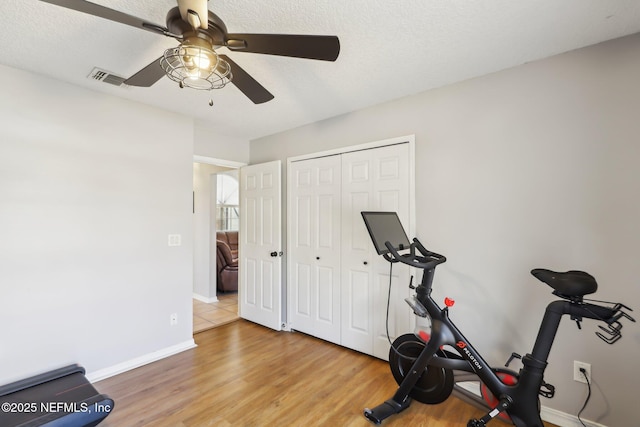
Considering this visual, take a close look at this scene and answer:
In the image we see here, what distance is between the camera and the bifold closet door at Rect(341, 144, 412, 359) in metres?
2.58

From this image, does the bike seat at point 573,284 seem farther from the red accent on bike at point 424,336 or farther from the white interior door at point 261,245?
the white interior door at point 261,245

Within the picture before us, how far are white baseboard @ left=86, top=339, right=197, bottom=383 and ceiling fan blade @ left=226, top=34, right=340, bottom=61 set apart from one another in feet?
9.15

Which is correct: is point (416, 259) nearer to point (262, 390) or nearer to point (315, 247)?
point (315, 247)

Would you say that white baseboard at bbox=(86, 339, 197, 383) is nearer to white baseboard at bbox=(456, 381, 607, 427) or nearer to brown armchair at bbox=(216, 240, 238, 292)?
brown armchair at bbox=(216, 240, 238, 292)

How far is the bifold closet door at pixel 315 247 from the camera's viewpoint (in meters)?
3.04

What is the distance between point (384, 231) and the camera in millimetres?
2027

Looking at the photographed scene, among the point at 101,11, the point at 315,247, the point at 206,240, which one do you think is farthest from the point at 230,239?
the point at 101,11

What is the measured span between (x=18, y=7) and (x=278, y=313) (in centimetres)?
316

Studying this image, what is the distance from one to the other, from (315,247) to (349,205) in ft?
2.13

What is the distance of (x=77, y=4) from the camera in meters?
1.09

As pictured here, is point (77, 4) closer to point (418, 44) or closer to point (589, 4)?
point (418, 44)

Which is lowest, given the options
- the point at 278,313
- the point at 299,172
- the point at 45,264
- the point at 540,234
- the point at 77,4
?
the point at 278,313

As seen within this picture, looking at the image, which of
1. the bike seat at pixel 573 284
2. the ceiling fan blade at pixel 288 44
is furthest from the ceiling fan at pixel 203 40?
the bike seat at pixel 573 284

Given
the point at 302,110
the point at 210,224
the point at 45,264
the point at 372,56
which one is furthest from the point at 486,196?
the point at 210,224
